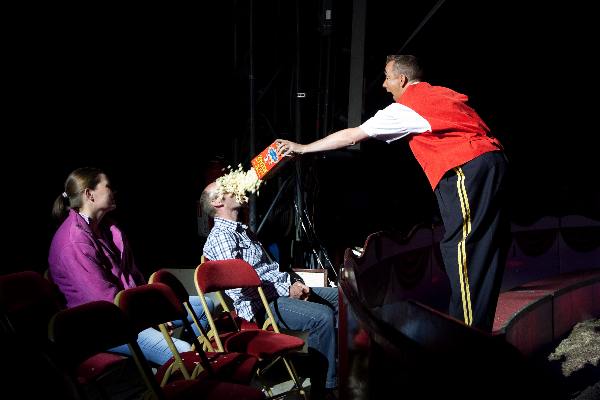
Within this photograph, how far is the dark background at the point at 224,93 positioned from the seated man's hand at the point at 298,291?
1.99 meters

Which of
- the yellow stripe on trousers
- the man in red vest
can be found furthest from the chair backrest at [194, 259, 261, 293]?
the yellow stripe on trousers

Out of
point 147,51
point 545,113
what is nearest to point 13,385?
point 147,51

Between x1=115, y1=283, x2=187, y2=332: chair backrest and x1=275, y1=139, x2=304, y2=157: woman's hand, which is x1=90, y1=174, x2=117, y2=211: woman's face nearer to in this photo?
x1=115, y1=283, x2=187, y2=332: chair backrest

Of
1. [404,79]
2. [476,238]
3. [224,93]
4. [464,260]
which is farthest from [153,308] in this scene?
[224,93]

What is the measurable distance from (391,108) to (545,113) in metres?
7.91

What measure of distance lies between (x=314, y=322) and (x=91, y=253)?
4.87 feet

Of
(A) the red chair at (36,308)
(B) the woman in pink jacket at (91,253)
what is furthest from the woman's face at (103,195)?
(A) the red chair at (36,308)

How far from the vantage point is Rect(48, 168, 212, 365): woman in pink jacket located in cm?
295

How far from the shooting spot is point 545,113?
9.67 meters

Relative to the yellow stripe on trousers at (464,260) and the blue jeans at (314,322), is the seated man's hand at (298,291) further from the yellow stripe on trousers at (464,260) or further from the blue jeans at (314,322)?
the yellow stripe on trousers at (464,260)

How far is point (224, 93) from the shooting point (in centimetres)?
575

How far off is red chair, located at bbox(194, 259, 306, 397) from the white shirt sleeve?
1.29 metres

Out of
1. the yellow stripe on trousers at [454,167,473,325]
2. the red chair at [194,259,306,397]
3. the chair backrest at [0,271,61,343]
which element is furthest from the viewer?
the red chair at [194,259,306,397]

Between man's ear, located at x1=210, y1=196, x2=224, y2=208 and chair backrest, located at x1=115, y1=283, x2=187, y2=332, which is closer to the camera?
chair backrest, located at x1=115, y1=283, x2=187, y2=332
